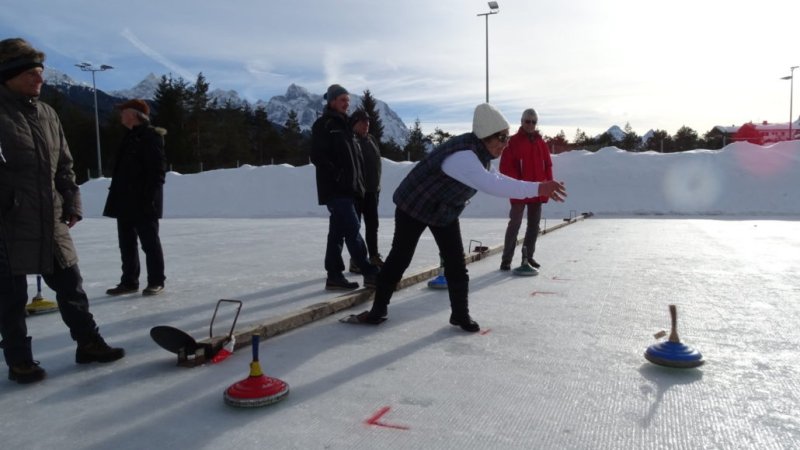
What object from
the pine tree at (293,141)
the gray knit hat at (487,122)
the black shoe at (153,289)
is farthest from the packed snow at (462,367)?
the pine tree at (293,141)

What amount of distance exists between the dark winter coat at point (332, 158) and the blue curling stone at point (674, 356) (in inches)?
103

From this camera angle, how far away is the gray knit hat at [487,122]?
→ 324 cm

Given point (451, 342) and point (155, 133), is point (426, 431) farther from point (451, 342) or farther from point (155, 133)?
point (155, 133)

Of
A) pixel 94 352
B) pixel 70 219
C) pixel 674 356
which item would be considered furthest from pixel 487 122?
pixel 94 352

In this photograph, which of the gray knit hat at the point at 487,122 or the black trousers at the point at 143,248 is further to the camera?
the black trousers at the point at 143,248

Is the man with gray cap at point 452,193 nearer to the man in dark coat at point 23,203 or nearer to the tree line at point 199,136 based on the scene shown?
the man in dark coat at point 23,203

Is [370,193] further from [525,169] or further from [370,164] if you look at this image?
[525,169]

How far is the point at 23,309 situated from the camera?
2668mm

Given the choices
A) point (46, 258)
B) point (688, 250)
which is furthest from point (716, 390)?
point (688, 250)

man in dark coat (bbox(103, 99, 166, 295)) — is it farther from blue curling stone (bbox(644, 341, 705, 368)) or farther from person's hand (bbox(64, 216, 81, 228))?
blue curling stone (bbox(644, 341, 705, 368))

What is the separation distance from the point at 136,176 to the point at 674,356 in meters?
4.13

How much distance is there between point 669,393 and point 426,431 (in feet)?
3.75

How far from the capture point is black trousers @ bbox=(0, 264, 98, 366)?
8.53 feet

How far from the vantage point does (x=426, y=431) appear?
209 centimetres
